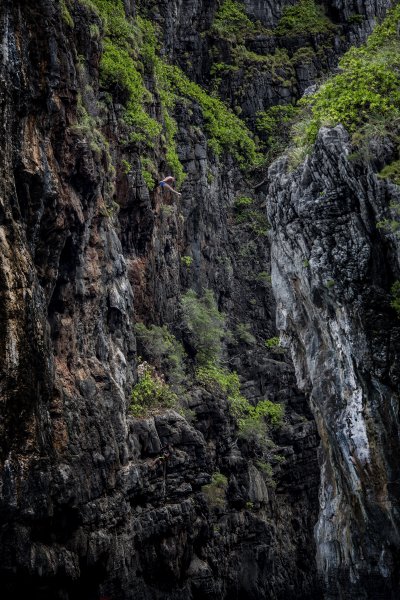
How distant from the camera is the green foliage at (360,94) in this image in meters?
19.3

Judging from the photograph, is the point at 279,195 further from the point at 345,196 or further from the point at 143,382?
the point at 143,382

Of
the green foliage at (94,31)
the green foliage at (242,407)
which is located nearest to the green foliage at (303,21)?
the green foliage at (94,31)

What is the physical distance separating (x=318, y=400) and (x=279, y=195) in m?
6.19

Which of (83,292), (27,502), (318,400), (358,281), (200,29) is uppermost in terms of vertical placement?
(200,29)

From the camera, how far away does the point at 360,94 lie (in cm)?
1966

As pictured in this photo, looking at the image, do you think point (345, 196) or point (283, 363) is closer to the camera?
point (345, 196)

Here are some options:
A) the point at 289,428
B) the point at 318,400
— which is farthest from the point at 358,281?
the point at 289,428

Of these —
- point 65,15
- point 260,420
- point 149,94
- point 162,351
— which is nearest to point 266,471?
point 260,420

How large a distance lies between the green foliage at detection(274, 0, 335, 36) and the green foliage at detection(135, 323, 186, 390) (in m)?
25.1

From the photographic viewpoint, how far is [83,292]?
878 inches

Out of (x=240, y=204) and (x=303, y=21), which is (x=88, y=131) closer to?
(x=240, y=204)

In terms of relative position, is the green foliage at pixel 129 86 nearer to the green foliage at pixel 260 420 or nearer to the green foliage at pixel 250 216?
the green foliage at pixel 250 216

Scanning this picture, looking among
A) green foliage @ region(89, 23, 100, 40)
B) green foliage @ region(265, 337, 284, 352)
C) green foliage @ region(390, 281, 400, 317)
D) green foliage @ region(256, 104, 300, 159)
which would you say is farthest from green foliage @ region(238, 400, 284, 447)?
green foliage @ region(89, 23, 100, 40)

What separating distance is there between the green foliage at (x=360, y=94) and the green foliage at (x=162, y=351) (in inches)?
423
